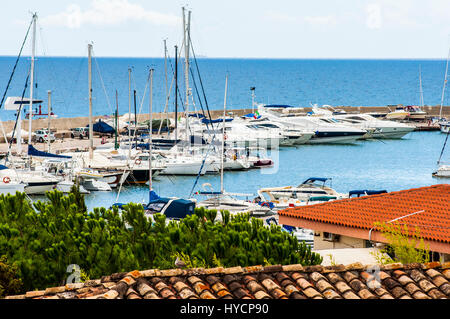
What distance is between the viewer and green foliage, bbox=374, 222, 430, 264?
14492 millimetres

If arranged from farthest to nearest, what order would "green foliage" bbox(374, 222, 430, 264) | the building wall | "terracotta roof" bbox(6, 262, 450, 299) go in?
the building wall, "green foliage" bbox(374, 222, 430, 264), "terracotta roof" bbox(6, 262, 450, 299)

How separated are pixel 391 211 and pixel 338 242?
4.85 feet

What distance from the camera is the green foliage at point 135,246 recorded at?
1528 centimetres

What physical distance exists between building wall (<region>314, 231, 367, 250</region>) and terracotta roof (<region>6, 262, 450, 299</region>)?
19.4 feet

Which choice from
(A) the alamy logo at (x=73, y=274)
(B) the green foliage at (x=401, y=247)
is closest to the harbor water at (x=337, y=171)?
(A) the alamy logo at (x=73, y=274)

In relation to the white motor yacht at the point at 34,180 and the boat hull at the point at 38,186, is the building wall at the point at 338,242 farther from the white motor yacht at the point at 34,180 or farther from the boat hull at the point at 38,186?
the boat hull at the point at 38,186

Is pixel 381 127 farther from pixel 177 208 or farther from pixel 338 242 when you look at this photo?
pixel 338 242

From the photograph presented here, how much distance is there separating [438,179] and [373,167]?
742cm

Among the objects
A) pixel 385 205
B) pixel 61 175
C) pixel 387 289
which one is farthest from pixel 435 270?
pixel 61 175

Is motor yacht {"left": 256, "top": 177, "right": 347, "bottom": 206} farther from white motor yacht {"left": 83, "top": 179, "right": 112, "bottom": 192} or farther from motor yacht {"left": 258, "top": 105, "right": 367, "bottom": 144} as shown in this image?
motor yacht {"left": 258, "top": 105, "right": 367, "bottom": 144}

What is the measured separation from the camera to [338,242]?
18266 millimetres

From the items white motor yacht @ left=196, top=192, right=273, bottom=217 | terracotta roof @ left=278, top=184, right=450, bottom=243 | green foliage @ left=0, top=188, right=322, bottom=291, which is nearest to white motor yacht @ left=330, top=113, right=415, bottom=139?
white motor yacht @ left=196, top=192, right=273, bottom=217

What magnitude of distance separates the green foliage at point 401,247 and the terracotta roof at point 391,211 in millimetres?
367

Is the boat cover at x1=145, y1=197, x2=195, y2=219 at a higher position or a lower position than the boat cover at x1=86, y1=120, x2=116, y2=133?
higher
